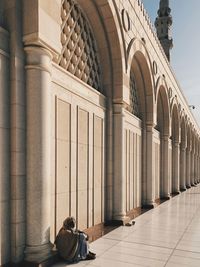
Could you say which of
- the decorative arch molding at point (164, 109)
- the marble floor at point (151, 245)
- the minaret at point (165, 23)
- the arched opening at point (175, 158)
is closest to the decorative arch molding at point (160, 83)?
the decorative arch molding at point (164, 109)

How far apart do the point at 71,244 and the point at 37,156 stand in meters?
2.16

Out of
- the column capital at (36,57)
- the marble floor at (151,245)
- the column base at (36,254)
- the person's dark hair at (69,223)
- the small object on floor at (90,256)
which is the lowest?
the marble floor at (151,245)

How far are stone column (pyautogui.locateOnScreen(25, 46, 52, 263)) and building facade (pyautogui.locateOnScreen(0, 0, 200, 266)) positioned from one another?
20mm

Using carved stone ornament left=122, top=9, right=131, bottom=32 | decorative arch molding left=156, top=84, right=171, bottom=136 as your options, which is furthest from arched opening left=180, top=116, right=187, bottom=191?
carved stone ornament left=122, top=9, right=131, bottom=32

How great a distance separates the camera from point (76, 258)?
254 inches

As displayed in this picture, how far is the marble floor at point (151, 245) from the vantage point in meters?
6.59

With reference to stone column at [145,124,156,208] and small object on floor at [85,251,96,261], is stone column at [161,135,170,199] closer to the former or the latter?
stone column at [145,124,156,208]

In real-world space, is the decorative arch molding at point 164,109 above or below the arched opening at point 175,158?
above

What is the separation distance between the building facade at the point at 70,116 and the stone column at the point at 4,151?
0.06 ft

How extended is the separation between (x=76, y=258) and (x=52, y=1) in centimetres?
569

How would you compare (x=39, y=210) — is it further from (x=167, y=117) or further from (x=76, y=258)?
(x=167, y=117)

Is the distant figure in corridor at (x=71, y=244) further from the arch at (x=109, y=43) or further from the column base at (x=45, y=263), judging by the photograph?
the arch at (x=109, y=43)

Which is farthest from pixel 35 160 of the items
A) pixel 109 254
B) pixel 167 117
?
pixel 167 117

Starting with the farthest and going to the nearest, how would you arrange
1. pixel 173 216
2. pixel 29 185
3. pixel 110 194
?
pixel 173 216, pixel 110 194, pixel 29 185
